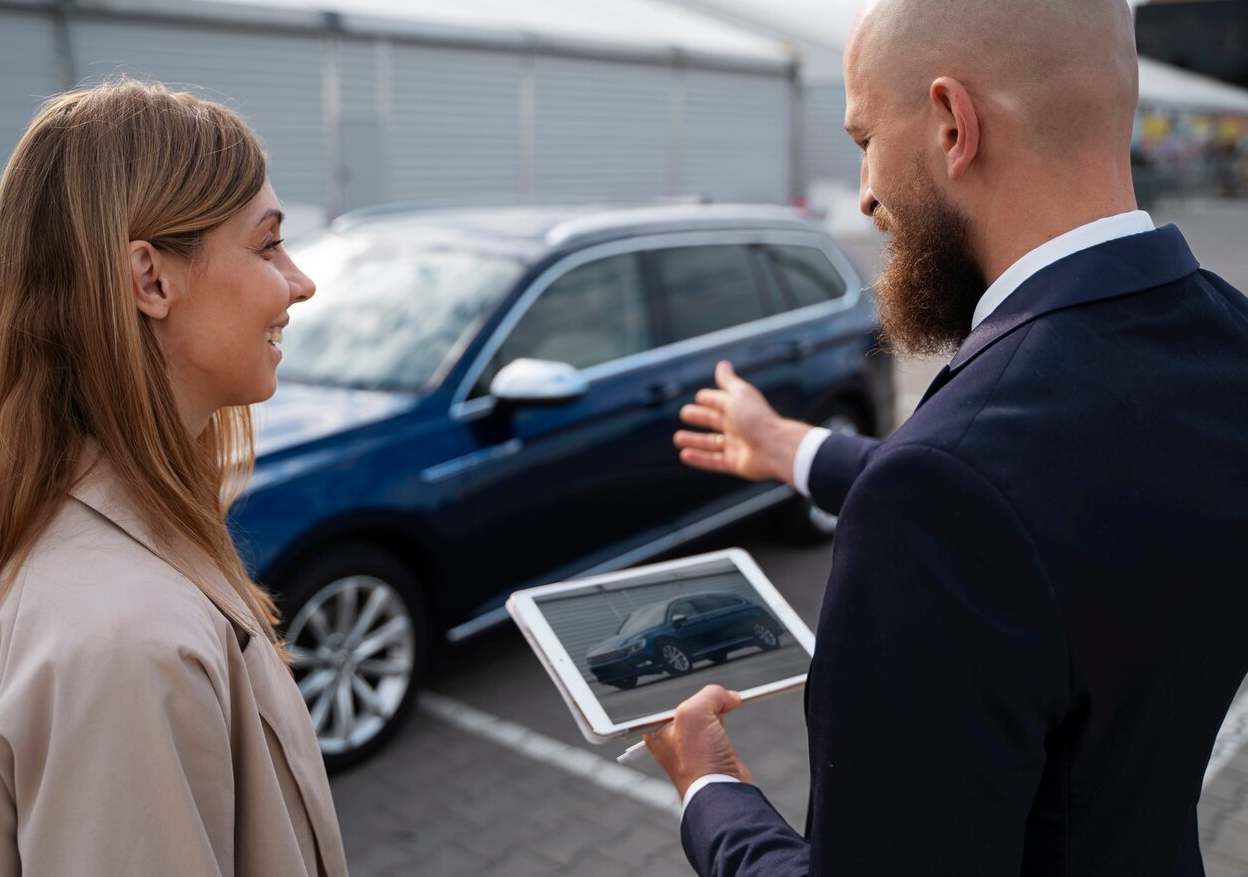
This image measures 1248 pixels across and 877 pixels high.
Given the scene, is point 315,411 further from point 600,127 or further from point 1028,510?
point 600,127

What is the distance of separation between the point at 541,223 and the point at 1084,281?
13.6 ft

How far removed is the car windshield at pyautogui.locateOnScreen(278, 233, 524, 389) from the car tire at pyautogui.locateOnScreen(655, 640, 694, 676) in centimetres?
273

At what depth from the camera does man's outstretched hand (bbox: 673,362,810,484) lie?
8.14 ft

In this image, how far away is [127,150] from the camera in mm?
1414

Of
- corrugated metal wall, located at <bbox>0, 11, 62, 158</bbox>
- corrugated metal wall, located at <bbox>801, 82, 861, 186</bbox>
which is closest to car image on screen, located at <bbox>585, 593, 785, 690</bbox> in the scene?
corrugated metal wall, located at <bbox>0, 11, 62, 158</bbox>

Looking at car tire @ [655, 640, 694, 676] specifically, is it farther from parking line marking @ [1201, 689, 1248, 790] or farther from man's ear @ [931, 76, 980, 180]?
parking line marking @ [1201, 689, 1248, 790]

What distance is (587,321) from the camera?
193 inches

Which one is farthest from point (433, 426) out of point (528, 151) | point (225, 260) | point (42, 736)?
point (528, 151)

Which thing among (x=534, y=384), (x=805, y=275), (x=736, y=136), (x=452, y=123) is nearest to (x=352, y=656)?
(x=534, y=384)

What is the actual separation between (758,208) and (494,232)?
1.87 meters

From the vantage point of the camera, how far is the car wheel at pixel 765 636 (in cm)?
185

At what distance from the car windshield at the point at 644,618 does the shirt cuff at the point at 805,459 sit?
603mm

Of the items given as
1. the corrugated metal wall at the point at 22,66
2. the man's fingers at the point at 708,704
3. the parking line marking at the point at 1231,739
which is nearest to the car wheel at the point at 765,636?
the man's fingers at the point at 708,704

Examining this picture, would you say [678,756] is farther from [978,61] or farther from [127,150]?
[127,150]
